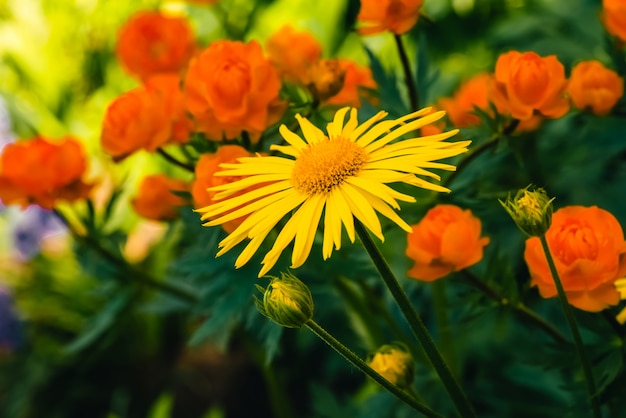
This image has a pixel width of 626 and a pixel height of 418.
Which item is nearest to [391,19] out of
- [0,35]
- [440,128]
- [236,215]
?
[440,128]

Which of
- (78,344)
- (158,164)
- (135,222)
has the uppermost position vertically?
(158,164)

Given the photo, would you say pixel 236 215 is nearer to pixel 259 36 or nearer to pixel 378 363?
pixel 378 363

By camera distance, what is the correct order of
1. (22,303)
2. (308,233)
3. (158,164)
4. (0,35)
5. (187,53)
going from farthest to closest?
(0,35) < (158,164) < (22,303) < (187,53) < (308,233)

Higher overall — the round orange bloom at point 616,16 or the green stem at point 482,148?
the round orange bloom at point 616,16

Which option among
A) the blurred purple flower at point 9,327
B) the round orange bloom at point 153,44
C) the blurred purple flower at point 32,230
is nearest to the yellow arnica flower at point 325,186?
the round orange bloom at point 153,44

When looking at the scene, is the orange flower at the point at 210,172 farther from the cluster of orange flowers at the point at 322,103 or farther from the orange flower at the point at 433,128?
the orange flower at the point at 433,128

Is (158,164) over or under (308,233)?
over

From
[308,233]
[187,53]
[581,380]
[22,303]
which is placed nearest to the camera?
[308,233]
